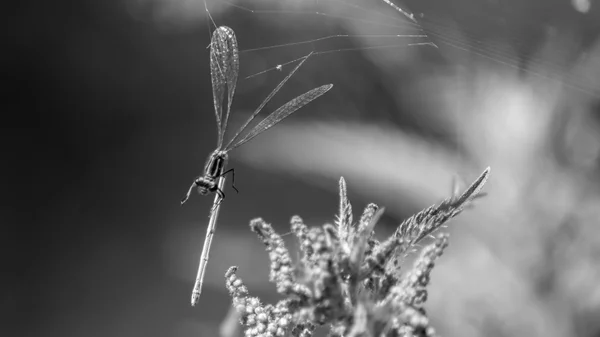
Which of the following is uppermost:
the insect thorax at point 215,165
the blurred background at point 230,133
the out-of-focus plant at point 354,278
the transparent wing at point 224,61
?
the blurred background at point 230,133

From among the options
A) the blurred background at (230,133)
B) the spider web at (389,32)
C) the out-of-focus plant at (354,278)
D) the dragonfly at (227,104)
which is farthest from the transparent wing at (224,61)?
the blurred background at (230,133)

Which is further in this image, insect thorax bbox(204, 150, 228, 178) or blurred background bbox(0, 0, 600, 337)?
blurred background bbox(0, 0, 600, 337)

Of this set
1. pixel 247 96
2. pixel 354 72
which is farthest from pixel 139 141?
pixel 354 72

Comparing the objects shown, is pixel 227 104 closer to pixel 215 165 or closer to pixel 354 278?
pixel 215 165

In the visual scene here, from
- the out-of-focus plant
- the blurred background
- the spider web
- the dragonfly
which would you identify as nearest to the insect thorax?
the dragonfly

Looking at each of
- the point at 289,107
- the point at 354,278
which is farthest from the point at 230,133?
the point at 354,278

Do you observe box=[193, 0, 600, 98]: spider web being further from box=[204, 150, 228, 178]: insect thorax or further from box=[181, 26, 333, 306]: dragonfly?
box=[204, 150, 228, 178]: insect thorax

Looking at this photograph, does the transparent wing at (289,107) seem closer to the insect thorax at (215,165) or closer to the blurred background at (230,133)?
the insect thorax at (215,165)
